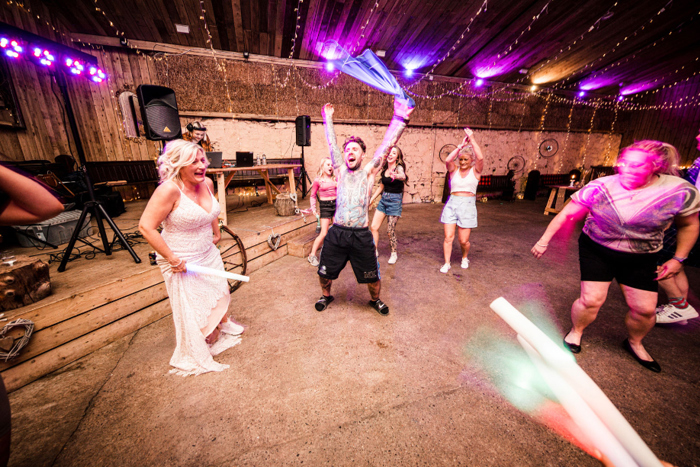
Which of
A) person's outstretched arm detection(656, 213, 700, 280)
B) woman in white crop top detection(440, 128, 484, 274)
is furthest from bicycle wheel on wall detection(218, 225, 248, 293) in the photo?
person's outstretched arm detection(656, 213, 700, 280)

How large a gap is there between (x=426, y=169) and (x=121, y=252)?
971 centimetres

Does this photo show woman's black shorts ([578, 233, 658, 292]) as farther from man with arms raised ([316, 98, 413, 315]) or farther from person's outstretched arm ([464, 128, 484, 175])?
man with arms raised ([316, 98, 413, 315])

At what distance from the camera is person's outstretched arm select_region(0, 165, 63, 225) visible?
0.93 metres

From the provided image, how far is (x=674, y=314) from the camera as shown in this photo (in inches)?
109

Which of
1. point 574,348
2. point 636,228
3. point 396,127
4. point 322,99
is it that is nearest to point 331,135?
point 396,127

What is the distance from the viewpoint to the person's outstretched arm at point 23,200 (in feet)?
3.05

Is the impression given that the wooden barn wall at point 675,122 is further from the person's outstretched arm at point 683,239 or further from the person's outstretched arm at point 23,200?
the person's outstretched arm at point 23,200

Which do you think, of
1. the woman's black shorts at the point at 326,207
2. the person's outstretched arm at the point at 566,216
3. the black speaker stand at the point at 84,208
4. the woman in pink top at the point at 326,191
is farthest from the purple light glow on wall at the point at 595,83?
the black speaker stand at the point at 84,208

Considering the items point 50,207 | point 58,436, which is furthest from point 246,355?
point 50,207

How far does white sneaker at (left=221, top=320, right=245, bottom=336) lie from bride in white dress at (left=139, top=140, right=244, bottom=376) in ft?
0.58

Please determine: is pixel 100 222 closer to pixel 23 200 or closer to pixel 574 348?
pixel 23 200

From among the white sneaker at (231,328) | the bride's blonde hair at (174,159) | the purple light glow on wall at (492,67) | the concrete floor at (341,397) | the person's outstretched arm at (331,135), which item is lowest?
the concrete floor at (341,397)

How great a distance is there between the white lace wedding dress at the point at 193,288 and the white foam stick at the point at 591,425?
7.77ft

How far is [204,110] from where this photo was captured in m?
7.32
